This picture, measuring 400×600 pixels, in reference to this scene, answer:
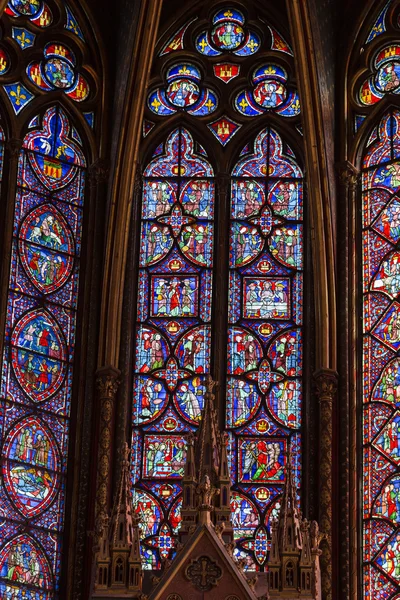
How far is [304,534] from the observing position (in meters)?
19.4

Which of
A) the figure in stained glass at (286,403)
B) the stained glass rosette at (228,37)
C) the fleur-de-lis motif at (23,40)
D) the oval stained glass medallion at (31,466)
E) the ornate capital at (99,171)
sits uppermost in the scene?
the stained glass rosette at (228,37)

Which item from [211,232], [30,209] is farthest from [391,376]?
[30,209]

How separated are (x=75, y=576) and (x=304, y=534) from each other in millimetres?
3063

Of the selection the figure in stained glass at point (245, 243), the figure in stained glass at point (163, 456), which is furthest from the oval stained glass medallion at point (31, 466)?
the figure in stained glass at point (245, 243)

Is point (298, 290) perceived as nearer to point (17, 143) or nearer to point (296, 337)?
point (296, 337)

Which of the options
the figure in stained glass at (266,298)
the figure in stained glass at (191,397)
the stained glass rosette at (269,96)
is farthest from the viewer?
the stained glass rosette at (269,96)

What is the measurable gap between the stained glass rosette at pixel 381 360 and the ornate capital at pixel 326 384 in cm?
42

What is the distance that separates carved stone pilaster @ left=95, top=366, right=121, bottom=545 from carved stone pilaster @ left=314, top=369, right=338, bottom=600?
7.49ft

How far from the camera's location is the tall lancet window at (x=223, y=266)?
22109mm

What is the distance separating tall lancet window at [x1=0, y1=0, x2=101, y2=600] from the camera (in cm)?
2148

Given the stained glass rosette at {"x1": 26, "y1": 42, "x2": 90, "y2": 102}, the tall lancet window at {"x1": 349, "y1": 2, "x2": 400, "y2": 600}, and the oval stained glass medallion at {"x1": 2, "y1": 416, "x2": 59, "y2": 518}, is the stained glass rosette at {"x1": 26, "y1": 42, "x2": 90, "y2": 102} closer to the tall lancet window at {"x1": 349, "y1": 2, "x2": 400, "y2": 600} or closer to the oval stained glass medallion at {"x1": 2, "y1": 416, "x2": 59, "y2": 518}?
the tall lancet window at {"x1": 349, "y1": 2, "x2": 400, "y2": 600}

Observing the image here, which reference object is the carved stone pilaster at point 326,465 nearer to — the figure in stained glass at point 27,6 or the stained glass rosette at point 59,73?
the stained glass rosette at point 59,73

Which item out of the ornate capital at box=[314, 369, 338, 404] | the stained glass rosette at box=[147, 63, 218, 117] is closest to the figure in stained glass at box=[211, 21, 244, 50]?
the stained glass rosette at box=[147, 63, 218, 117]

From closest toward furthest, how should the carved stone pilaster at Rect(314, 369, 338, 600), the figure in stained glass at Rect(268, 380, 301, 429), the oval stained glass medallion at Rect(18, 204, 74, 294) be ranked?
the carved stone pilaster at Rect(314, 369, 338, 600) → the figure in stained glass at Rect(268, 380, 301, 429) → the oval stained glass medallion at Rect(18, 204, 74, 294)
